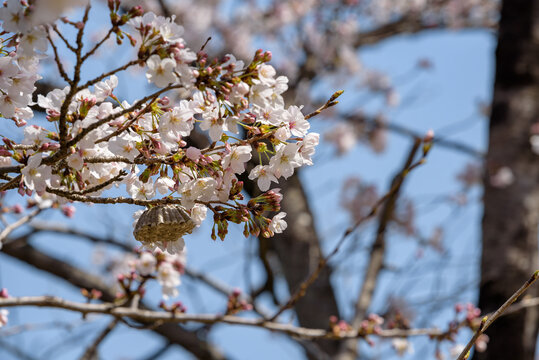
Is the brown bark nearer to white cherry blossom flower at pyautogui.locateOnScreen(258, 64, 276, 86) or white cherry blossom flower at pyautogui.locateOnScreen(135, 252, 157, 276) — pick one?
white cherry blossom flower at pyautogui.locateOnScreen(135, 252, 157, 276)

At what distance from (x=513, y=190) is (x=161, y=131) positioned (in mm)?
2462

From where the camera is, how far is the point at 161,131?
3.08 ft

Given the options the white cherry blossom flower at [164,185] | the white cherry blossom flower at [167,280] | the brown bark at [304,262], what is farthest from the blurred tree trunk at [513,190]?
the white cherry blossom flower at [164,185]

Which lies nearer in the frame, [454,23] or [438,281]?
[438,281]

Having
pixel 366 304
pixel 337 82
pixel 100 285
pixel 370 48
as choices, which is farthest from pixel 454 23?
pixel 100 285

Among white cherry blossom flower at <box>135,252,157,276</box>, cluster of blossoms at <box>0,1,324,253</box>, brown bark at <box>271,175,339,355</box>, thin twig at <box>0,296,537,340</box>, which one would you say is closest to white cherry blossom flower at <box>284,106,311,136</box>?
cluster of blossoms at <box>0,1,324,253</box>

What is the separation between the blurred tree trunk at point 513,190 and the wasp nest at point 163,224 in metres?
1.96

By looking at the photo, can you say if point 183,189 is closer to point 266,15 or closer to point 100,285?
point 100,285

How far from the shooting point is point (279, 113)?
0.96m

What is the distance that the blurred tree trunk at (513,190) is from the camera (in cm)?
243

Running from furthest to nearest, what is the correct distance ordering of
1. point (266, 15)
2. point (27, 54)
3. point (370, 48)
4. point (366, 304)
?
point (266, 15), point (370, 48), point (366, 304), point (27, 54)

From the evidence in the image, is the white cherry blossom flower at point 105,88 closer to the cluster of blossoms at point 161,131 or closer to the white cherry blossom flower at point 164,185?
the cluster of blossoms at point 161,131

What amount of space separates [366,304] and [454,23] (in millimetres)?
4791

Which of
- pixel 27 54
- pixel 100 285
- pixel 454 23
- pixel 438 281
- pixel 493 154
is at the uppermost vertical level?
pixel 454 23
